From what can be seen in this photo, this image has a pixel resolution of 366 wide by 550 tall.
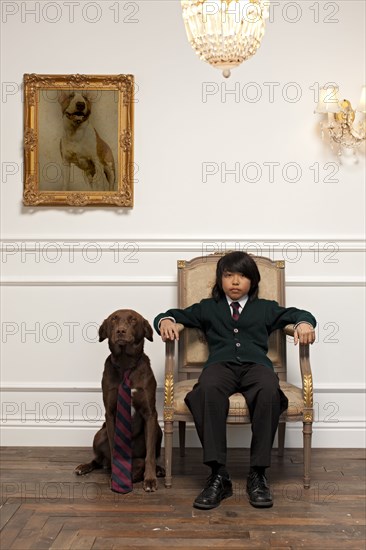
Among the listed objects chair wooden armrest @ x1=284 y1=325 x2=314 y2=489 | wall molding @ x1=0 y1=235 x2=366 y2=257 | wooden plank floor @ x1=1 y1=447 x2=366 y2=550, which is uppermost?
wall molding @ x1=0 y1=235 x2=366 y2=257

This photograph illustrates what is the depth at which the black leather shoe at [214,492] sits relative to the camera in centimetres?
347

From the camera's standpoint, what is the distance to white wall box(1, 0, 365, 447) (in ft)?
15.0

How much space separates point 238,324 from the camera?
4020 mm

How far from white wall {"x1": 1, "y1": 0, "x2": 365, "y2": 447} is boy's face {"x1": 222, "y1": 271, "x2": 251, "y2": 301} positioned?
1.89ft

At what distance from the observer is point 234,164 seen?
459 centimetres

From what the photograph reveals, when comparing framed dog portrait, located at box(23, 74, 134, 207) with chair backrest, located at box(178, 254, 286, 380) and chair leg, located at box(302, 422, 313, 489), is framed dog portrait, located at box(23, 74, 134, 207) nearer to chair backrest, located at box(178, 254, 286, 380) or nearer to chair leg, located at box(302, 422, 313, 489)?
chair backrest, located at box(178, 254, 286, 380)

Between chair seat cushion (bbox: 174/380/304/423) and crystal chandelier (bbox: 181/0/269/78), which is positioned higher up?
crystal chandelier (bbox: 181/0/269/78)

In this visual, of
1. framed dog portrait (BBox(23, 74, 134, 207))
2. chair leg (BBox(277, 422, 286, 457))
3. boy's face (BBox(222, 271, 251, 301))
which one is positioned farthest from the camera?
framed dog portrait (BBox(23, 74, 134, 207))

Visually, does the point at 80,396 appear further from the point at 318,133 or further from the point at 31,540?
the point at 318,133

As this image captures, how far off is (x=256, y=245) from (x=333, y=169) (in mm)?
639

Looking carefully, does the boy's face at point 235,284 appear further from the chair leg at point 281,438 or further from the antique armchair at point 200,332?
the chair leg at point 281,438

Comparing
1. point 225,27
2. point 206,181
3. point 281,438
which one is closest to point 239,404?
point 281,438

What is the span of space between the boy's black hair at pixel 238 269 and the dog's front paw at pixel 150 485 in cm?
100

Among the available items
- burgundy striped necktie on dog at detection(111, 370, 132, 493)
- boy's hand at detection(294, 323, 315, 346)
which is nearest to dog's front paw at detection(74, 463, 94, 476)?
burgundy striped necktie on dog at detection(111, 370, 132, 493)
